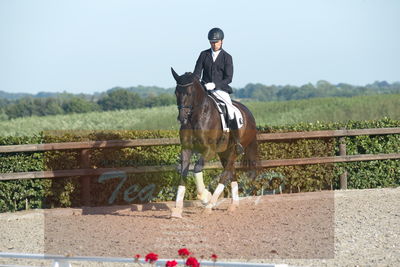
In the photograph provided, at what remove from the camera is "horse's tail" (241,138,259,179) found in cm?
1234

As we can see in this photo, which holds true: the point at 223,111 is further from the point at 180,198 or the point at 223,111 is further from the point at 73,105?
the point at 73,105

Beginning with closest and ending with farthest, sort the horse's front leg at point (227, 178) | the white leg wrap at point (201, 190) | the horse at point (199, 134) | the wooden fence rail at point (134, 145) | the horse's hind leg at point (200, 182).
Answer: the horse at point (199, 134) → the horse's hind leg at point (200, 182) → the white leg wrap at point (201, 190) → the horse's front leg at point (227, 178) → the wooden fence rail at point (134, 145)

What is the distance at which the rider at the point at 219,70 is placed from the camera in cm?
1104

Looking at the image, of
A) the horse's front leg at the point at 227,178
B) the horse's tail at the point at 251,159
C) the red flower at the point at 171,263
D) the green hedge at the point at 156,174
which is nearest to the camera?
the red flower at the point at 171,263

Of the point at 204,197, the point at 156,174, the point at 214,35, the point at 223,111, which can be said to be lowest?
the point at 204,197

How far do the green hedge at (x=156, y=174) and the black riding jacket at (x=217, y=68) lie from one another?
1919mm

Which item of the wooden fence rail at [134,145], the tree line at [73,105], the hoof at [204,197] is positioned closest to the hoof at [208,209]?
the hoof at [204,197]

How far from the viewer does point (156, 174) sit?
1223cm

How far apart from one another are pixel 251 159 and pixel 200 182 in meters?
1.84

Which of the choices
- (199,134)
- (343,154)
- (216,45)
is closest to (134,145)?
(199,134)

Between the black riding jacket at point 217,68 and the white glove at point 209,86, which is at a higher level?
the black riding jacket at point 217,68

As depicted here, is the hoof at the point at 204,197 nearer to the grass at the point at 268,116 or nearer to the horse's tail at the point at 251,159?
the horse's tail at the point at 251,159

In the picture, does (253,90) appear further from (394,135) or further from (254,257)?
(254,257)

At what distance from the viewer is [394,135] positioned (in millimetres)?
14117
